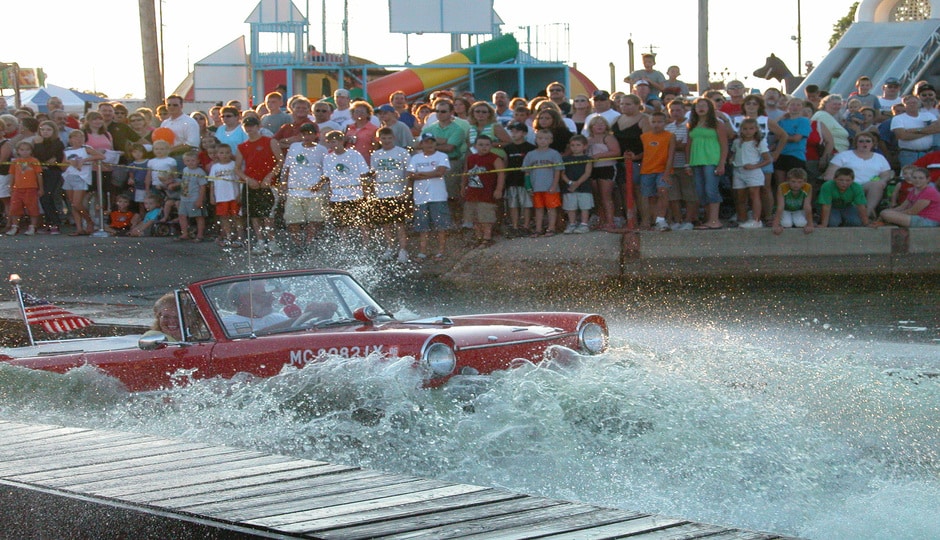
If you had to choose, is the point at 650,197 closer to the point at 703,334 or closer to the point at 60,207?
the point at 703,334

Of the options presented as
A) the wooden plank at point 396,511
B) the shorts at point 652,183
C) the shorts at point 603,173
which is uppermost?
the shorts at point 603,173

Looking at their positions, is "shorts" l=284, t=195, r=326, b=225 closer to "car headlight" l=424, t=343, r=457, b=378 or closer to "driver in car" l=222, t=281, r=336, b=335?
"driver in car" l=222, t=281, r=336, b=335

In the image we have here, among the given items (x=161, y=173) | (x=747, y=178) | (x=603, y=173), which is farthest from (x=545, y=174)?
(x=161, y=173)

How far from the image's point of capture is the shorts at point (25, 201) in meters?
14.5

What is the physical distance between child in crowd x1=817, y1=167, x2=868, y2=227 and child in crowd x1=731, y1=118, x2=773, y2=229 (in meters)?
0.72

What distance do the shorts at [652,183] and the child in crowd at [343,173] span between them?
3045 millimetres

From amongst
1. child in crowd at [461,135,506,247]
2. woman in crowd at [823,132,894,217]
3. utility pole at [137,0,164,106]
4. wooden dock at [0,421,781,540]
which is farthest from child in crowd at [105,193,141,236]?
wooden dock at [0,421,781,540]

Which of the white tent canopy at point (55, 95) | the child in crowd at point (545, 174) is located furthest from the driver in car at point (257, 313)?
the white tent canopy at point (55, 95)

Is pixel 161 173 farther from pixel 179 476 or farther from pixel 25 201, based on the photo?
pixel 179 476

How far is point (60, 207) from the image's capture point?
14812 millimetres

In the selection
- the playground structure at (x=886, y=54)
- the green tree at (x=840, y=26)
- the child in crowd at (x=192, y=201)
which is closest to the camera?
the child in crowd at (x=192, y=201)

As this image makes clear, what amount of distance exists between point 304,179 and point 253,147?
2.14 feet

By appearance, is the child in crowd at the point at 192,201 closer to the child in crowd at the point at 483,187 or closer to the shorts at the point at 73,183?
the shorts at the point at 73,183

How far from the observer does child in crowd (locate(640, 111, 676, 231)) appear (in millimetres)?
12570
